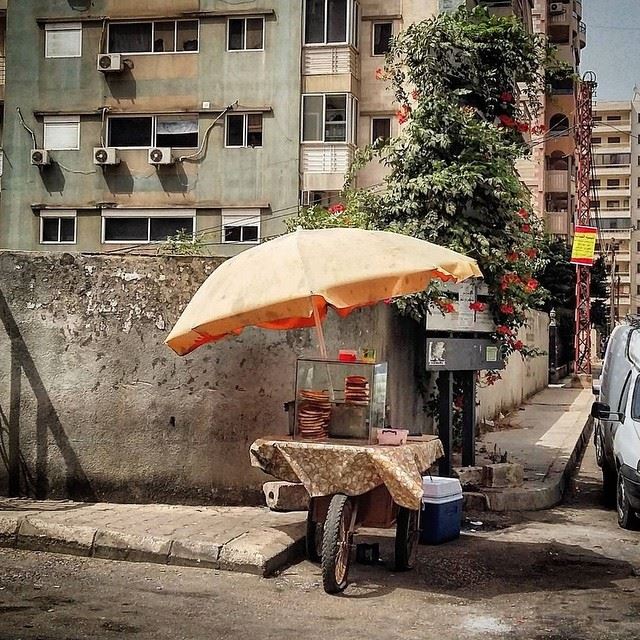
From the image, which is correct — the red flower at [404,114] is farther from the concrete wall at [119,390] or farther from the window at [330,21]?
the window at [330,21]

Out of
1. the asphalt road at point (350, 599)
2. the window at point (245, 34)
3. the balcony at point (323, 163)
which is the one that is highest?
the window at point (245, 34)

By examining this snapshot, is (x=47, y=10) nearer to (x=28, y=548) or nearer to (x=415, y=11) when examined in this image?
(x=415, y=11)

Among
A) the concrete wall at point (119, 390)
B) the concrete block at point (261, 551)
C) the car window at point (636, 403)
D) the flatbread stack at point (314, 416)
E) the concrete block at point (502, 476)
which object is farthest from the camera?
the concrete block at point (502, 476)

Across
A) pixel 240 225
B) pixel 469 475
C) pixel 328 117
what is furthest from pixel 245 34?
pixel 469 475

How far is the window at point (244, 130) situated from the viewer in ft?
101

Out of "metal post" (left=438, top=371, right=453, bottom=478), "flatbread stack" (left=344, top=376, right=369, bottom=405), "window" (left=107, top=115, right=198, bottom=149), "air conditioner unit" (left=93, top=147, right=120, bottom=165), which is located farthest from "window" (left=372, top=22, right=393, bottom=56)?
"flatbread stack" (left=344, top=376, right=369, bottom=405)

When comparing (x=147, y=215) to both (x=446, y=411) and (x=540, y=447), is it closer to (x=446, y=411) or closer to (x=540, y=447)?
(x=540, y=447)

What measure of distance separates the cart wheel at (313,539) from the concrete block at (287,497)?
1.17 meters

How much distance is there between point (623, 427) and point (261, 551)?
5.27 m

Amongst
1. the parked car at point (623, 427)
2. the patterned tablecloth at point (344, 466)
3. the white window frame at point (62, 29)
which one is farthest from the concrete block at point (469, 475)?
the white window frame at point (62, 29)

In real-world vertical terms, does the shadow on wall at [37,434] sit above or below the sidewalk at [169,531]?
above

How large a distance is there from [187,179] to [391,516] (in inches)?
942

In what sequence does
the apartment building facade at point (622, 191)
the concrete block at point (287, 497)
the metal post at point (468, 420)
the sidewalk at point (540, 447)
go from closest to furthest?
the concrete block at point (287, 497) < the sidewalk at point (540, 447) < the metal post at point (468, 420) < the apartment building facade at point (622, 191)

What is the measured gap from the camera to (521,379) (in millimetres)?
28094
